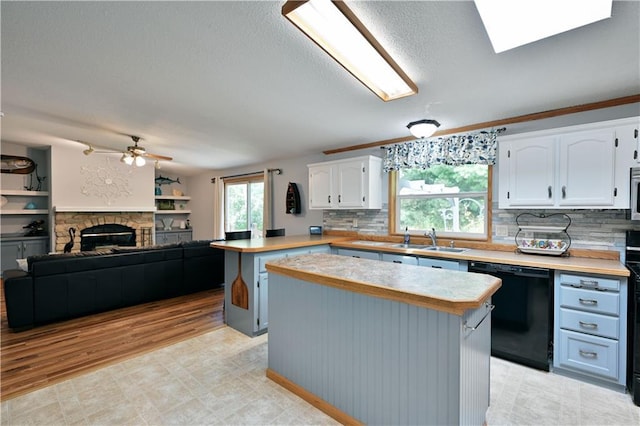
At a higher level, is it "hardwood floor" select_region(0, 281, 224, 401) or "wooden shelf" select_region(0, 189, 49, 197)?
"wooden shelf" select_region(0, 189, 49, 197)

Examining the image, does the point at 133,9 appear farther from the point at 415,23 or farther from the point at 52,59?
the point at 415,23

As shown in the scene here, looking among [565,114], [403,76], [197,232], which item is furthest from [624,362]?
[197,232]

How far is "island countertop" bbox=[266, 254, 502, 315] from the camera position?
A: 135 cm

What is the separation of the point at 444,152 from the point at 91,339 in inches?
173

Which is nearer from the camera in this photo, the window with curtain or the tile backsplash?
the tile backsplash

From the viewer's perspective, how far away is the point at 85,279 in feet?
11.2

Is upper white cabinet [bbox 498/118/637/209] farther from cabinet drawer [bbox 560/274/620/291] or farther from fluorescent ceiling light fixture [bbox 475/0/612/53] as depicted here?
fluorescent ceiling light fixture [bbox 475/0/612/53]

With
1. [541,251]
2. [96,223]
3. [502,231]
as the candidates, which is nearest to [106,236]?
[96,223]

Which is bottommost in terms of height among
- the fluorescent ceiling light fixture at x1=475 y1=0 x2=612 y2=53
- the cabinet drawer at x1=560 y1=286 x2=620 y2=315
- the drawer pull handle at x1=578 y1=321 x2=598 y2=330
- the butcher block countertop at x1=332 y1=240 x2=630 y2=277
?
the drawer pull handle at x1=578 y1=321 x2=598 y2=330

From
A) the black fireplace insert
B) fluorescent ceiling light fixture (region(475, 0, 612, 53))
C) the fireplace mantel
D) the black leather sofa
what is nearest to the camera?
fluorescent ceiling light fixture (region(475, 0, 612, 53))

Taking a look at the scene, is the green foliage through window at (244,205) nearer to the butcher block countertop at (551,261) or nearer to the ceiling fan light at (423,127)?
the butcher block countertop at (551,261)

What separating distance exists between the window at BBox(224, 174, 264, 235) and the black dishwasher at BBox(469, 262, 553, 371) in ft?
15.0

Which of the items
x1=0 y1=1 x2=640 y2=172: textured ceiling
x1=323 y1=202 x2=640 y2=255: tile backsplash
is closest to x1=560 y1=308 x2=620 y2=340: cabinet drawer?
x1=323 y1=202 x2=640 y2=255: tile backsplash

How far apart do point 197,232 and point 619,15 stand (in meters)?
8.39
